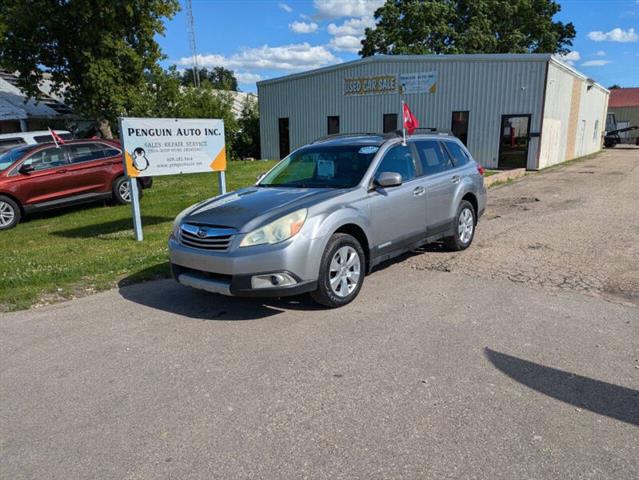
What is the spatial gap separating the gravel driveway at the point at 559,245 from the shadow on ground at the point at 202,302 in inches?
83.0

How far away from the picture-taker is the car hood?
186 inches

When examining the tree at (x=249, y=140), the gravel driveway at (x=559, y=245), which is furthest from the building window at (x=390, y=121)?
the gravel driveway at (x=559, y=245)

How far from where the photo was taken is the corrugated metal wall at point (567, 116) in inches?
800

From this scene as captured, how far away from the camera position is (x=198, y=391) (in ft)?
11.5

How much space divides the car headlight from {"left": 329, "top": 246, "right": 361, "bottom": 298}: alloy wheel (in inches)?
20.8

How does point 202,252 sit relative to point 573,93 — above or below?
below

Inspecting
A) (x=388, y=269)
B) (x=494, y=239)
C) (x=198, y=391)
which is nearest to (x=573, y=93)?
(x=494, y=239)

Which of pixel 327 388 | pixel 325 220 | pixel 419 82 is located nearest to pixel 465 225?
pixel 325 220

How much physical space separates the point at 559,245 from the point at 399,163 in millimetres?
3154

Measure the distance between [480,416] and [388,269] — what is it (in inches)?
133

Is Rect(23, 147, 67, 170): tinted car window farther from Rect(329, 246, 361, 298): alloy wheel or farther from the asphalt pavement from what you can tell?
Rect(329, 246, 361, 298): alloy wheel

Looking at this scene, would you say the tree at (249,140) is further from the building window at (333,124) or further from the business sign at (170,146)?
the business sign at (170,146)

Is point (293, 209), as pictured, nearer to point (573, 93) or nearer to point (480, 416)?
point (480, 416)

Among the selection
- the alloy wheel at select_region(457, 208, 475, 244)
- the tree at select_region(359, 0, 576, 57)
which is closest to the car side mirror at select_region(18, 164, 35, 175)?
the alloy wheel at select_region(457, 208, 475, 244)
